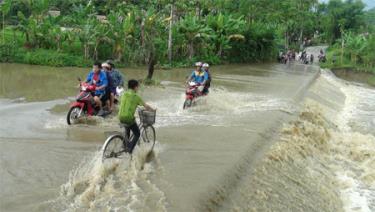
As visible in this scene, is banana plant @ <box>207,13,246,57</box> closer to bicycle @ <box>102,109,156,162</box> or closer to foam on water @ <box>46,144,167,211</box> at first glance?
bicycle @ <box>102,109,156,162</box>

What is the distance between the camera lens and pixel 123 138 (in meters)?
7.92

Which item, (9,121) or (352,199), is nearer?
(352,199)

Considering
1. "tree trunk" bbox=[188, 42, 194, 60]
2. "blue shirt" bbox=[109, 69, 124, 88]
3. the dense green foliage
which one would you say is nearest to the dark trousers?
"blue shirt" bbox=[109, 69, 124, 88]

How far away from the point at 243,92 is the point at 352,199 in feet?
33.8

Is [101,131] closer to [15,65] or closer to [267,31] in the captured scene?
[15,65]

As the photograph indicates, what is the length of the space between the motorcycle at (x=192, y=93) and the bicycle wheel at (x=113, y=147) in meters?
6.42

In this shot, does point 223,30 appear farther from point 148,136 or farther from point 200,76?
point 148,136

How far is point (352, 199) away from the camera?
9.55 metres

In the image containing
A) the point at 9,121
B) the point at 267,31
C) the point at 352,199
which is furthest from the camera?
the point at 267,31

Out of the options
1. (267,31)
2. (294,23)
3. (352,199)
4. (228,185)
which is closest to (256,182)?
(228,185)

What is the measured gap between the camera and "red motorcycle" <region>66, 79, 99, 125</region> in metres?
11.3

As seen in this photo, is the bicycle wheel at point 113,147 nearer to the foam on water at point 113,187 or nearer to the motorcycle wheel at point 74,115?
the foam on water at point 113,187

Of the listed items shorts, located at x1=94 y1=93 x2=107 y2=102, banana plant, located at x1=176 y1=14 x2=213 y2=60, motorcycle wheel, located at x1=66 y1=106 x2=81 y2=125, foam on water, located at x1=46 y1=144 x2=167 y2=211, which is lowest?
foam on water, located at x1=46 y1=144 x2=167 y2=211

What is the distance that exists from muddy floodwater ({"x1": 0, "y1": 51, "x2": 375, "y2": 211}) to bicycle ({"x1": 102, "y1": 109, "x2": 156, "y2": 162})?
7.6 inches
